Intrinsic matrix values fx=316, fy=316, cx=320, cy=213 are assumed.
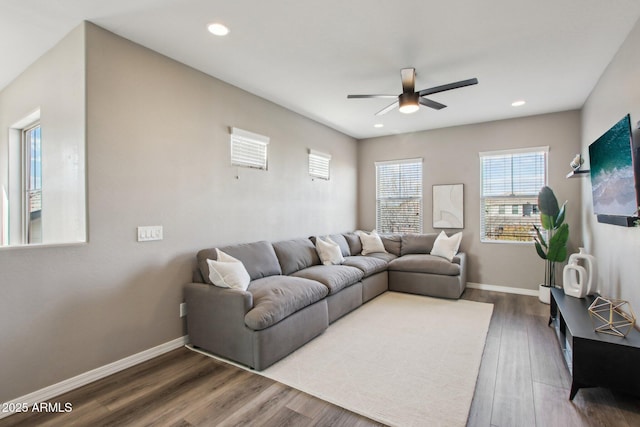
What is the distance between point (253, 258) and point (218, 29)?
87.4 inches

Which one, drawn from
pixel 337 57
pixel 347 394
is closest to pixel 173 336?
pixel 347 394

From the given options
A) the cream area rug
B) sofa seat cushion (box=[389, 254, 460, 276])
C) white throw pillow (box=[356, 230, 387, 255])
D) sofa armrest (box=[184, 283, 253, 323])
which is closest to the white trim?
sofa seat cushion (box=[389, 254, 460, 276])

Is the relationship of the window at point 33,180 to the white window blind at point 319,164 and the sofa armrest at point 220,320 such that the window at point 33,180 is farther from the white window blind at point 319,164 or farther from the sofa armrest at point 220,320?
the white window blind at point 319,164

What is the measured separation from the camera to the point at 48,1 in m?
2.24

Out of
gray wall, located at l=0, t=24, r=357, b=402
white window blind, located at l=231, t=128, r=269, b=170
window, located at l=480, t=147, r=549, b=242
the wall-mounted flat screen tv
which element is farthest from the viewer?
window, located at l=480, t=147, r=549, b=242

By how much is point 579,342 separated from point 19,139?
5.87 meters

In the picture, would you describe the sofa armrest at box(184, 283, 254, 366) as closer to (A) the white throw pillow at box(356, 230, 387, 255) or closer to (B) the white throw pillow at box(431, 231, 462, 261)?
(A) the white throw pillow at box(356, 230, 387, 255)

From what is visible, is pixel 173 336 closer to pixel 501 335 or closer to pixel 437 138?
pixel 501 335

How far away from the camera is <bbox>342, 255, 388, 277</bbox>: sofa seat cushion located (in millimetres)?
4391

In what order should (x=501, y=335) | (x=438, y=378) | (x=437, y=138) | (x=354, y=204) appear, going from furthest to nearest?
(x=354, y=204), (x=437, y=138), (x=501, y=335), (x=438, y=378)

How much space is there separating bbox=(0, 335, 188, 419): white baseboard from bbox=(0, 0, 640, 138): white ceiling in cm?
274

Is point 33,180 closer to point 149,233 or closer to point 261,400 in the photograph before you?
point 149,233

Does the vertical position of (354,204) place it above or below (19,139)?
below

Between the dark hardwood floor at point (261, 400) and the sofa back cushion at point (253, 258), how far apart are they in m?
0.89
